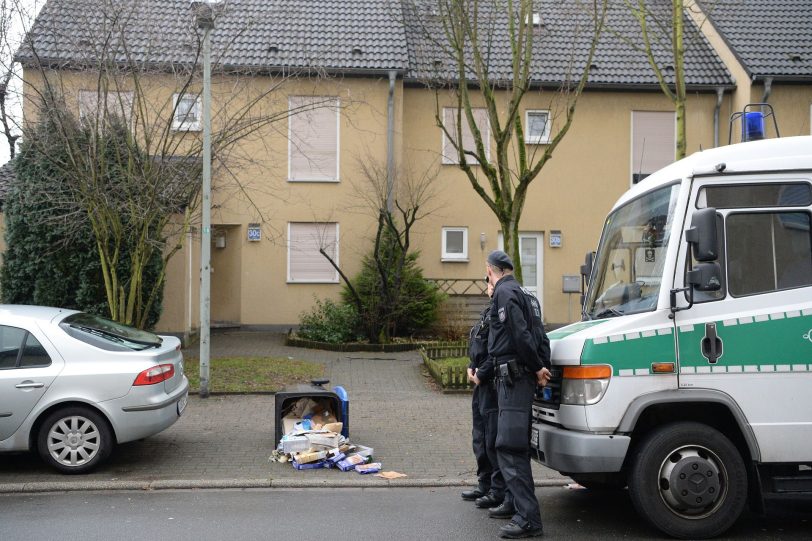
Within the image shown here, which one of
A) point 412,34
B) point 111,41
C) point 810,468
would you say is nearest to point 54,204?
point 111,41

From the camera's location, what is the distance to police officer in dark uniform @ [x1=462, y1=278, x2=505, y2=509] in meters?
6.87

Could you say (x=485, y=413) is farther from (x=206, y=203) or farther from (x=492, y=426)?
(x=206, y=203)

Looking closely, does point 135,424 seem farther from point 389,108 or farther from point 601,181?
point 601,181

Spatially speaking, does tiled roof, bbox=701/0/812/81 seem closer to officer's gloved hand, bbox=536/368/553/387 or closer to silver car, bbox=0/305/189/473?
officer's gloved hand, bbox=536/368/553/387

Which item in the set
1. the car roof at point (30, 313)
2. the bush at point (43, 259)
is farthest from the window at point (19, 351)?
the bush at point (43, 259)

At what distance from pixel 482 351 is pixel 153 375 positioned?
3398mm

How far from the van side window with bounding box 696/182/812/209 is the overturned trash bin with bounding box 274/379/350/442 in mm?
4317

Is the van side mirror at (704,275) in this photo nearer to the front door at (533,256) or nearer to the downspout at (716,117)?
the front door at (533,256)

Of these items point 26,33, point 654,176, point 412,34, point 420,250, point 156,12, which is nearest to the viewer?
point 654,176

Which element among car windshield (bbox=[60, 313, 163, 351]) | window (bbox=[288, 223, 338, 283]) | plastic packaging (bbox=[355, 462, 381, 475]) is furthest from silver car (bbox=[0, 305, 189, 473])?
window (bbox=[288, 223, 338, 283])

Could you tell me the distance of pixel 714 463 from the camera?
617cm

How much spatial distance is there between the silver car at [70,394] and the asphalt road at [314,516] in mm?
598

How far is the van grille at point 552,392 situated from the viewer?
648 centimetres

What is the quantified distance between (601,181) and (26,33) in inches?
564
